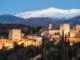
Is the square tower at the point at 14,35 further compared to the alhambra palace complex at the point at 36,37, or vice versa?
the square tower at the point at 14,35

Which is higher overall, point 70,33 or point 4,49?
point 70,33

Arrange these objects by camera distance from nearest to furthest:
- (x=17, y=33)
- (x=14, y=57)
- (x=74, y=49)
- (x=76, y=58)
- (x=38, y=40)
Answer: (x=76, y=58)
(x=74, y=49)
(x=14, y=57)
(x=38, y=40)
(x=17, y=33)

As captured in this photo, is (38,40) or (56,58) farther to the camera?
(38,40)

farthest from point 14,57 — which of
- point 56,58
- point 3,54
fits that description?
point 56,58

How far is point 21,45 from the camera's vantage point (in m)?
55.8

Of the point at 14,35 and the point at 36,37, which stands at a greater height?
the point at 14,35

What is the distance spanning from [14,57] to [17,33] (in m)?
15.5

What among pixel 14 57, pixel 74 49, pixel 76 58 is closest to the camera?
pixel 76 58

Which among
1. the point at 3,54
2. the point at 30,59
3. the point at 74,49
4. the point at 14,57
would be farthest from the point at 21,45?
the point at 74,49

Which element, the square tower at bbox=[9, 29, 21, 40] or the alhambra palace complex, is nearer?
the alhambra palace complex

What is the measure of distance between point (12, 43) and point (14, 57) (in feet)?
38.0

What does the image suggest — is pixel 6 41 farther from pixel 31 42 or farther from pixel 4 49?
pixel 31 42

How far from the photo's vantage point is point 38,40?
53875 millimetres

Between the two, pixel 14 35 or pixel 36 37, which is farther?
pixel 14 35
